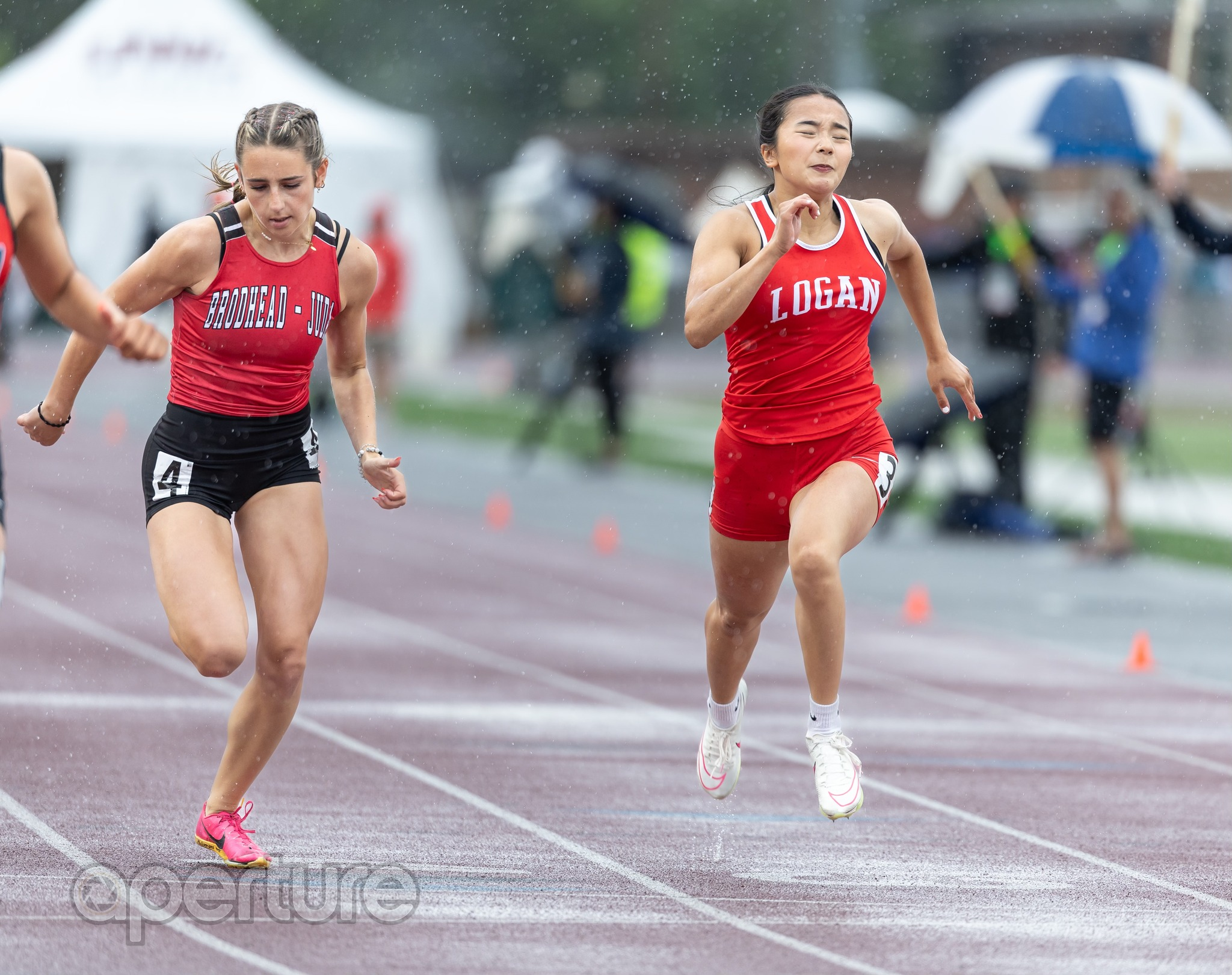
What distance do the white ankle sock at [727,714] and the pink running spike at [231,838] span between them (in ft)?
4.99

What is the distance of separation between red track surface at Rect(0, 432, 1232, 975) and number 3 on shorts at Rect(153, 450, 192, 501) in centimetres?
100

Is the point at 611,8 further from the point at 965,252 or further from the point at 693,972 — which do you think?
the point at 693,972

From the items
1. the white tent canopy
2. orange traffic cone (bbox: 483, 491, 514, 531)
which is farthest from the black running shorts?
the white tent canopy

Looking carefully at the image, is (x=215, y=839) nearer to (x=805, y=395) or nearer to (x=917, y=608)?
(x=805, y=395)

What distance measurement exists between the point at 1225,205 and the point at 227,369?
23.8 m

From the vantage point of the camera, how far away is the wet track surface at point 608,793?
514cm

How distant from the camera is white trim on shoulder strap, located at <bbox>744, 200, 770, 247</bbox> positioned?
20.0ft

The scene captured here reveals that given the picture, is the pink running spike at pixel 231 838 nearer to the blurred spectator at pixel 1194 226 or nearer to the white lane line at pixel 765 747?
the white lane line at pixel 765 747

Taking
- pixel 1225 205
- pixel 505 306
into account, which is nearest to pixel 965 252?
pixel 1225 205

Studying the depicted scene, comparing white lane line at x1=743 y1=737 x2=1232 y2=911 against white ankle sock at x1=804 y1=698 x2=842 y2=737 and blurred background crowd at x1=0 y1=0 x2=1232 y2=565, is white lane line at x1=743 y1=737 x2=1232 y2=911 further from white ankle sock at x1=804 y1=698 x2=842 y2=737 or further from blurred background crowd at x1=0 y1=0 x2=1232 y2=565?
blurred background crowd at x1=0 y1=0 x2=1232 y2=565

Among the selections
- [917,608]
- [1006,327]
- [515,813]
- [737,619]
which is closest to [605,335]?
[1006,327]

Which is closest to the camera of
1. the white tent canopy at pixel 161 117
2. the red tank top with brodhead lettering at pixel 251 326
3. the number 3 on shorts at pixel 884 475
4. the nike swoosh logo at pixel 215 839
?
the red tank top with brodhead lettering at pixel 251 326

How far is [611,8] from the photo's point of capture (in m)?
61.8

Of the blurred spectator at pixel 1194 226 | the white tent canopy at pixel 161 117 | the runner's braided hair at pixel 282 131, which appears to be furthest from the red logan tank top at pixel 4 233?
the white tent canopy at pixel 161 117
